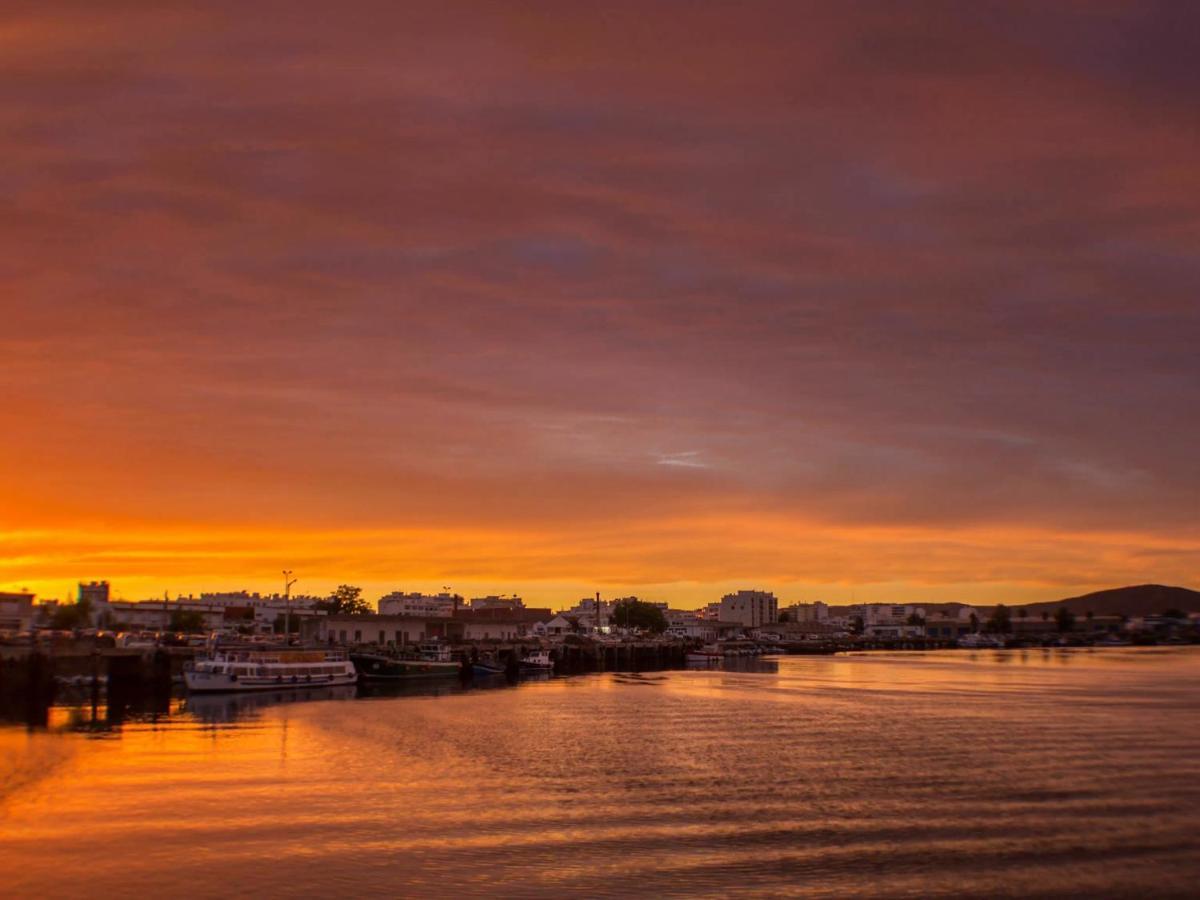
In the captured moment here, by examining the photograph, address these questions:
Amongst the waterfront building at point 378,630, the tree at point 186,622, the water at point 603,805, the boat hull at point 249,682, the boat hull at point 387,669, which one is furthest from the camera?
the tree at point 186,622

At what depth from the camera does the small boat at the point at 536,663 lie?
494 feet

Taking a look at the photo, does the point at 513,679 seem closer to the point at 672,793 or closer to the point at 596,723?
the point at 596,723

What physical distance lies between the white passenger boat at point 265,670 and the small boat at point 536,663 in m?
40.4

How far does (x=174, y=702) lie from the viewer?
88062 mm

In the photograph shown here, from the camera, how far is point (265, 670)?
330 feet

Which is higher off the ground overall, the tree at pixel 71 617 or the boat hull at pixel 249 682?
the tree at pixel 71 617

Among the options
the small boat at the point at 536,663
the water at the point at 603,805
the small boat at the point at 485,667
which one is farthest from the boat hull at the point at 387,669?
the water at the point at 603,805

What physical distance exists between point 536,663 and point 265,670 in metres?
56.3

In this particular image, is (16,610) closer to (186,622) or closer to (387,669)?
(186,622)

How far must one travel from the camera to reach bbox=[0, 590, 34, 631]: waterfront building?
13488cm

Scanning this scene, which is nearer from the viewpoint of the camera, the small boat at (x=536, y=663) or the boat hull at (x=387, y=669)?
the boat hull at (x=387, y=669)

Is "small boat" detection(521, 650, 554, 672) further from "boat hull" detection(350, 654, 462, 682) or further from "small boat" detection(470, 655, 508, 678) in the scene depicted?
"boat hull" detection(350, 654, 462, 682)

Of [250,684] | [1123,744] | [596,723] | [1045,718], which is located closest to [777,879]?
[1123,744]

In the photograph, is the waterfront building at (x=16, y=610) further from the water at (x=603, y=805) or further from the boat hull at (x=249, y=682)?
the water at (x=603, y=805)
